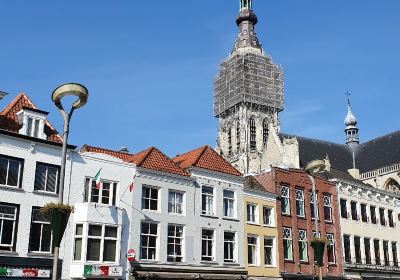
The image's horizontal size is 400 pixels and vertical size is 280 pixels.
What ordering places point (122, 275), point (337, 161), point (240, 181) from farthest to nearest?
point (337, 161) → point (240, 181) → point (122, 275)

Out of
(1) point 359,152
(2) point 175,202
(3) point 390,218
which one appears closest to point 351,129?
(1) point 359,152

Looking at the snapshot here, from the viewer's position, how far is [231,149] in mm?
100188

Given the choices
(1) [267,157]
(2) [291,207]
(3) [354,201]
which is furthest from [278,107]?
(2) [291,207]

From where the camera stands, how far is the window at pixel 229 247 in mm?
33719

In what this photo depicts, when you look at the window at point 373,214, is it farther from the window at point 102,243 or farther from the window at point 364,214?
the window at point 102,243

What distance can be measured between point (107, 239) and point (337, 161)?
5497 cm

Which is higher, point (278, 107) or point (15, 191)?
point (278, 107)

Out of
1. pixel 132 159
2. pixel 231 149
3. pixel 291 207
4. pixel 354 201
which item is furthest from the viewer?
pixel 231 149

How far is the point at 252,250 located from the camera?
35.2 metres

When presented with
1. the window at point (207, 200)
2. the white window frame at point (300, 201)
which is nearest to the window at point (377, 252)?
the white window frame at point (300, 201)

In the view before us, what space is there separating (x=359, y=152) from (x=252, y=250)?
51212mm

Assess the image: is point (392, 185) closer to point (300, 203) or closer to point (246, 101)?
point (246, 101)

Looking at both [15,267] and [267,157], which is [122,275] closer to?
[15,267]

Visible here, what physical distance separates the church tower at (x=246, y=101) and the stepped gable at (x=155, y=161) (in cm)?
6058
